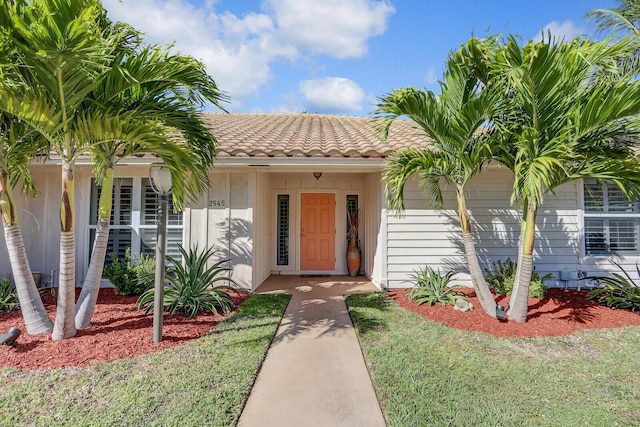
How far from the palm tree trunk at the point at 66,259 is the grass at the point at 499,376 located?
12.1 ft

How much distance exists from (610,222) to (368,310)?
6.14 metres

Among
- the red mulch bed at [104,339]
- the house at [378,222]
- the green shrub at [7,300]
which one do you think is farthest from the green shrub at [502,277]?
the green shrub at [7,300]

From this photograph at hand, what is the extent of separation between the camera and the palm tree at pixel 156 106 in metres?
3.53

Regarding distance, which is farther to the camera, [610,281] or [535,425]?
[610,281]

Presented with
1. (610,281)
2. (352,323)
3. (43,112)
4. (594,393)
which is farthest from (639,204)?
(43,112)

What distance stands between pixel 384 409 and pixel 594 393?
2087mm

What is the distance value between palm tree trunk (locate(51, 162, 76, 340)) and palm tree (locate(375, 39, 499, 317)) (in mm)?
4266

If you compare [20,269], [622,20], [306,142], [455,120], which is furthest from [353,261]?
[622,20]

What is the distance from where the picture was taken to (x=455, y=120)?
466 cm

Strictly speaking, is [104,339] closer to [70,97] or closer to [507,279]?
[70,97]

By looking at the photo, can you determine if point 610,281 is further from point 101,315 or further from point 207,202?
point 101,315

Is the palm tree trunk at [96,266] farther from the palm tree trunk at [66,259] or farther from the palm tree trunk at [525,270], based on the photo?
the palm tree trunk at [525,270]

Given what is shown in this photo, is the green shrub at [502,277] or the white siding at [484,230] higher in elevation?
the white siding at [484,230]

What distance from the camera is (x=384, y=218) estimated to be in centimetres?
675
